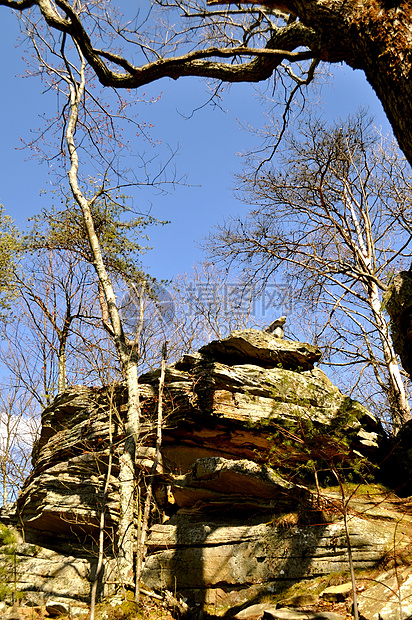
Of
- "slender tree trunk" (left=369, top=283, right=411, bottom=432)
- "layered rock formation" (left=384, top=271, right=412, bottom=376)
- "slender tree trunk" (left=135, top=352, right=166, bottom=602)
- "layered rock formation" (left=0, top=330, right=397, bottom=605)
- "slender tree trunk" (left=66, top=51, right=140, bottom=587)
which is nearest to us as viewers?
"layered rock formation" (left=384, top=271, right=412, bottom=376)

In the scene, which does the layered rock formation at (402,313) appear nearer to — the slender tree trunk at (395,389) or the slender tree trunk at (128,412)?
the slender tree trunk at (395,389)

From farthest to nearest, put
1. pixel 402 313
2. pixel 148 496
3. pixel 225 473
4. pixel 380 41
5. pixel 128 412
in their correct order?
pixel 128 412, pixel 148 496, pixel 225 473, pixel 402 313, pixel 380 41

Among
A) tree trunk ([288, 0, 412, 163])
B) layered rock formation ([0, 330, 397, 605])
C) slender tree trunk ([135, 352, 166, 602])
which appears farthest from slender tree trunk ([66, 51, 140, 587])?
tree trunk ([288, 0, 412, 163])

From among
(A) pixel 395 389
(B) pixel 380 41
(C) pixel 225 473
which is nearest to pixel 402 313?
(B) pixel 380 41

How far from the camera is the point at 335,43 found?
3236 millimetres

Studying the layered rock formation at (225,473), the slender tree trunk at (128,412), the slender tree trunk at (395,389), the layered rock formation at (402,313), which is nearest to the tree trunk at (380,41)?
the layered rock formation at (402,313)

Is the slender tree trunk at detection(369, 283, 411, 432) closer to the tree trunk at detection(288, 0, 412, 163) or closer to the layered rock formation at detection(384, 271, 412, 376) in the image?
the layered rock formation at detection(384, 271, 412, 376)

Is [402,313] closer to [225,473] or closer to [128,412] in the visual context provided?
[225,473]

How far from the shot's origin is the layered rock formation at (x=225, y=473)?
239 inches

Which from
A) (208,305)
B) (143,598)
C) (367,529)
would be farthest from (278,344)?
(208,305)

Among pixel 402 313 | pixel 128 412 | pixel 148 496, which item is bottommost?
pixel 148 496

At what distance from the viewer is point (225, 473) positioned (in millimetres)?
7031

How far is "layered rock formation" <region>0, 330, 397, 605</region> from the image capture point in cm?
607

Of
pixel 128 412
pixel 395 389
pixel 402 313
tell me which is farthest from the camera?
pixel 395 389
